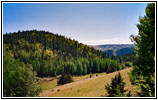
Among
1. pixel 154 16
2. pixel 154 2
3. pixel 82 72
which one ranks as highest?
pixel 154 2

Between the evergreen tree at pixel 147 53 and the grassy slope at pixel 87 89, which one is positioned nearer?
the evergreen tree at pixel 147 53

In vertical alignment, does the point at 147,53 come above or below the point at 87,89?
above

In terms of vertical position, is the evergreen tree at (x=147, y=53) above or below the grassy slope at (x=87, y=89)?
above

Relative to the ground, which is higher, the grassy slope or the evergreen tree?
the evergreen tree

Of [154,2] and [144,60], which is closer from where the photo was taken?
[154,2]

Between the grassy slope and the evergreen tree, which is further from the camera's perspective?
the grassy slope

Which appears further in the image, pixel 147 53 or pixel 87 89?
pixel 87 89

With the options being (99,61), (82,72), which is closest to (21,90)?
(82,72)

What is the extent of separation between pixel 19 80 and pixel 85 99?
82.3ft

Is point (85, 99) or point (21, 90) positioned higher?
point (85, 99)

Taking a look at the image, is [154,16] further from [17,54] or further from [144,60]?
[17,54]

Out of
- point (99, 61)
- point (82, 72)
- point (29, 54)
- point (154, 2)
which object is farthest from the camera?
point (29, 54)

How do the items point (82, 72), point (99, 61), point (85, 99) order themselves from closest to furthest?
point (85, 99)
point (82, 72)
point (99, 61)

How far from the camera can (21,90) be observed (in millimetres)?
31172
